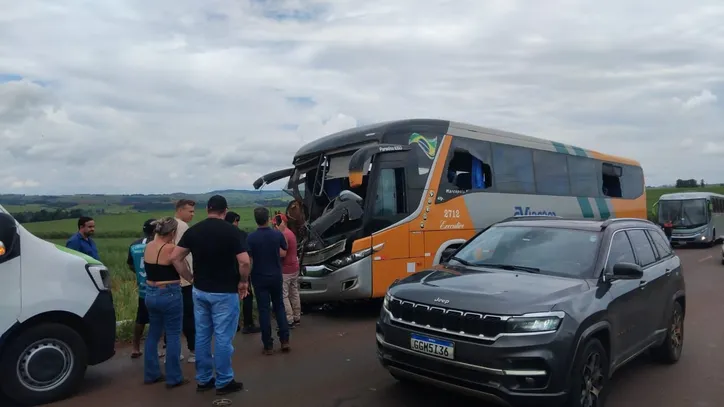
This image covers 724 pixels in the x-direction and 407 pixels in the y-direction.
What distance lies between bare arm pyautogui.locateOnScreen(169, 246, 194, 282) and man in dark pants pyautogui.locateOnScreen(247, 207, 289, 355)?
130 cm

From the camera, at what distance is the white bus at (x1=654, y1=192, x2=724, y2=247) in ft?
89.6

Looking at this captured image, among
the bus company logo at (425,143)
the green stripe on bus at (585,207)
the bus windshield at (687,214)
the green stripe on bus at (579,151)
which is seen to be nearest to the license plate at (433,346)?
the bus company logo at (425,143)

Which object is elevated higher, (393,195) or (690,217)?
(393,195)

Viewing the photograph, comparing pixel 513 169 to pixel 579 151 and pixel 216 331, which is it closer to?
pixel 579 151

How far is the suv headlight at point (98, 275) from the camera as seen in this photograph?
5885mm

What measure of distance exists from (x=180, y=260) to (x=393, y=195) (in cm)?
481

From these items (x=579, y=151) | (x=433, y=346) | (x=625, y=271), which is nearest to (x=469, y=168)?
(x=579, y=151)

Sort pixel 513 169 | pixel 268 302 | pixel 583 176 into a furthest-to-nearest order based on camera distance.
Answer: pixel 583 176 < pixel 513 169 < pixel 268 302

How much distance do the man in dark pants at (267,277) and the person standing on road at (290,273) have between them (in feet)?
4.31

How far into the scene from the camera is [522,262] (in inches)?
226

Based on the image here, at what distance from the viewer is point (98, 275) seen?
596 cm

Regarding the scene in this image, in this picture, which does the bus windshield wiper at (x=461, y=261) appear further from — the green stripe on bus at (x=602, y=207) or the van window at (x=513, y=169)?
the green stripe on bus at (x=602, y=207)

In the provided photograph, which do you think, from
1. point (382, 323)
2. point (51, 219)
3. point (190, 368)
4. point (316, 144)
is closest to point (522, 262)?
point (382, 323)

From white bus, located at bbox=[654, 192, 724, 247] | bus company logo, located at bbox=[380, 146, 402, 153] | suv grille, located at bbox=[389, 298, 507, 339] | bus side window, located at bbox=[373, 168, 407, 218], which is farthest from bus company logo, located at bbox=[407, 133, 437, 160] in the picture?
white bus, located at bbox=[654, 192, 724, 247]
